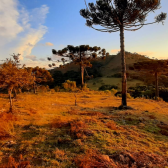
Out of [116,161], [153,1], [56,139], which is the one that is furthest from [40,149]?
[153,1]

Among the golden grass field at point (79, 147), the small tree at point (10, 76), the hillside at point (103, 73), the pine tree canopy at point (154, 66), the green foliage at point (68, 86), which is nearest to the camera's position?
the golden grass field at point (79, 147)

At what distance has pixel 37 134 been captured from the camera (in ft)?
16.6

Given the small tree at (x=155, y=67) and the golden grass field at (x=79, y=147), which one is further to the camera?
the small tree at (x=155, y=67)

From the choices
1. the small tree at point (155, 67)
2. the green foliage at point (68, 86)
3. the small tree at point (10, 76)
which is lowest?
the green foliage at point (68, 86)

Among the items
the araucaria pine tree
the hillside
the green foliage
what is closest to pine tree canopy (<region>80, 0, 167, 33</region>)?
the araucaria pine tree

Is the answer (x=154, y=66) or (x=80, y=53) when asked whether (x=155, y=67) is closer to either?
(x=154, y=66)

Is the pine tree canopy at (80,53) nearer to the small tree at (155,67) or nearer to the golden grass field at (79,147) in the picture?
the small tree at (155,67)

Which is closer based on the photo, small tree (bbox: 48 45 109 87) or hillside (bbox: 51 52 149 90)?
small tree (bbox: 48 45 109 87)

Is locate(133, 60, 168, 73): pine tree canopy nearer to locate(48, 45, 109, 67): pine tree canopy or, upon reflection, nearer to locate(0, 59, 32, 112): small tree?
locate(48, 45, 109, 67): pine tree canopy

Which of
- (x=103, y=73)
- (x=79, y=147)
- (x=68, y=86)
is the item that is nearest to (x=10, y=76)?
(x=79, y=147)

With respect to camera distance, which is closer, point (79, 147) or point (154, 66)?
point (79, 147)

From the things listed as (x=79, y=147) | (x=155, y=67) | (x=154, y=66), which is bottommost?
(x=79, y=147)

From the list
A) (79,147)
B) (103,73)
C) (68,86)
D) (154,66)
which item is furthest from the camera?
(103,73)

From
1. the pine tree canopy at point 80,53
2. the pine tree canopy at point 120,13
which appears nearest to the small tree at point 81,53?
the pine tree canopy at point 80,53
